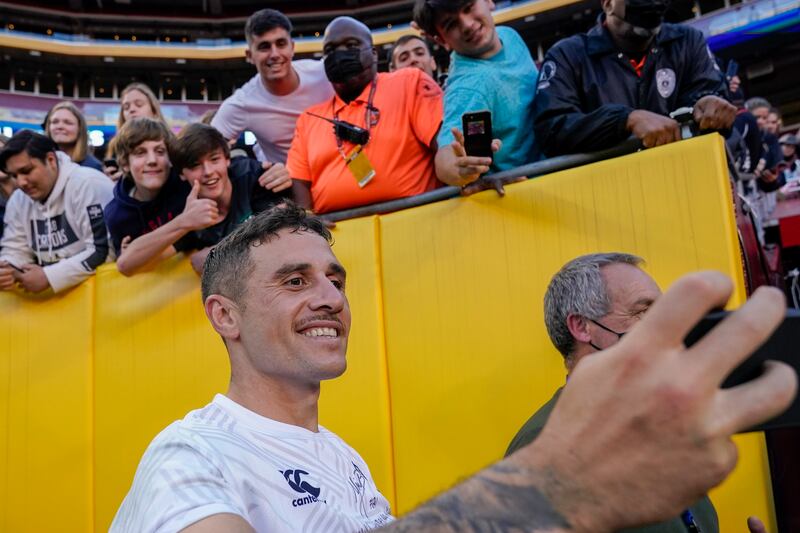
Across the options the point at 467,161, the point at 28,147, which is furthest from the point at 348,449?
the point at 28,147

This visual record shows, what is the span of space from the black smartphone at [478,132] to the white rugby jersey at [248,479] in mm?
1110

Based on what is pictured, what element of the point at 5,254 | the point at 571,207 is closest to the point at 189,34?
the point at 5,254

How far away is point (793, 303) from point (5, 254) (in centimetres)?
461

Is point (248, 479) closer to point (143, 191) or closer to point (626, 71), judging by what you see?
point (626, 71)

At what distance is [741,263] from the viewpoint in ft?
6.42

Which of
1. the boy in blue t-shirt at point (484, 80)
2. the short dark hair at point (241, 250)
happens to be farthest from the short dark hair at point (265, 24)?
the short dark hair at point (241, 250)

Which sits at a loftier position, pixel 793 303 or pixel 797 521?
pixel 793 303

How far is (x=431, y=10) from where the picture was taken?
2.66m

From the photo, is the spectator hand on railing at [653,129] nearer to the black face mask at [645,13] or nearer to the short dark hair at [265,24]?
the black face mask at [645,13]

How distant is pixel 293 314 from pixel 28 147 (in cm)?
246

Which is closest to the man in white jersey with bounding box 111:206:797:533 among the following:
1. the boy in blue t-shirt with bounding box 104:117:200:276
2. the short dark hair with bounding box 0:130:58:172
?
the boy in blue t-shirt with bounding box 104:117:200:276

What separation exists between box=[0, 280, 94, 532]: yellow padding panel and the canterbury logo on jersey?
203 centimetres

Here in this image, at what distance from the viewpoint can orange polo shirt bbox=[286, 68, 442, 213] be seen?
8.98ft

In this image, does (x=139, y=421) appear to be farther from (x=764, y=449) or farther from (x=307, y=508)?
(x=764, y=449)
